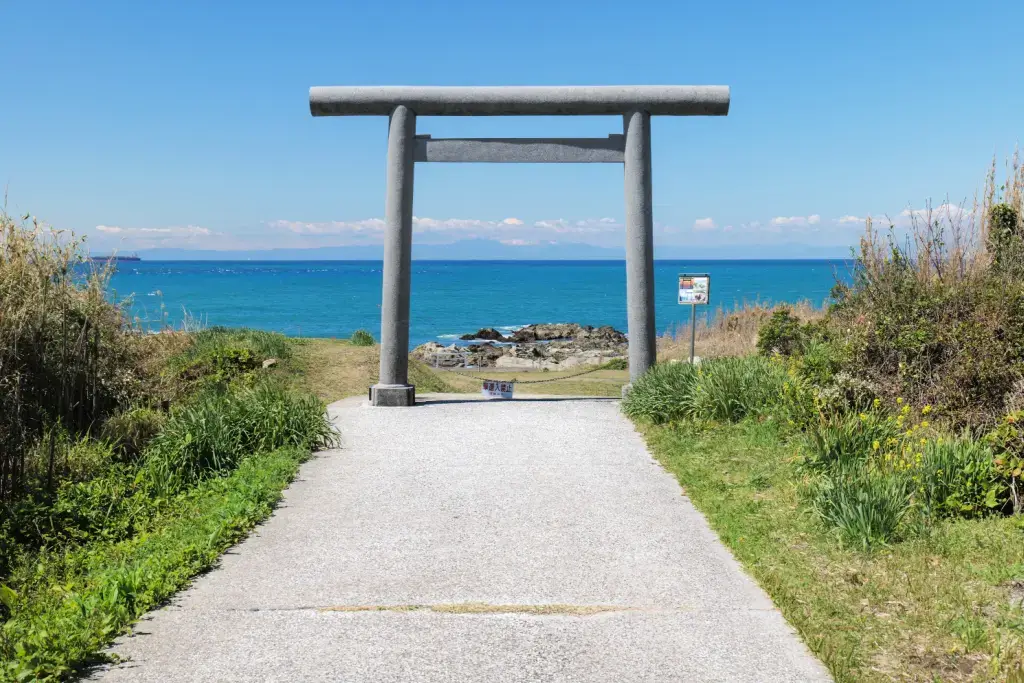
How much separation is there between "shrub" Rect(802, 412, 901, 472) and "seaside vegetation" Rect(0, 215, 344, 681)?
468 centimetres

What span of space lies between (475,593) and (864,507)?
9.25 ft

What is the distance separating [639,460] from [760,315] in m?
16.2

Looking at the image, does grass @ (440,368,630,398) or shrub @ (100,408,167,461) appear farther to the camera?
grass @ (440,368,630,398)

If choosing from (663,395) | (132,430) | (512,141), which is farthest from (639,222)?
(132,430)

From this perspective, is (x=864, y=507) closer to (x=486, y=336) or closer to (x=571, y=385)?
(x=571, y=385)

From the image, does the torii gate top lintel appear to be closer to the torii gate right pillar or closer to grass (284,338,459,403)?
the torii gate right pillar

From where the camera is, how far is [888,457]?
7.44m

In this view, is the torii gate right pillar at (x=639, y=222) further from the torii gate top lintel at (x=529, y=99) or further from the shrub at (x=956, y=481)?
the shrub at (x=956, y=481)

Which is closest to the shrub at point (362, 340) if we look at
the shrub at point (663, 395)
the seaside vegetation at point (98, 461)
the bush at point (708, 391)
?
the seaside vegetation at point (98, 461)

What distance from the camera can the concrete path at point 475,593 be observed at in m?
4.69

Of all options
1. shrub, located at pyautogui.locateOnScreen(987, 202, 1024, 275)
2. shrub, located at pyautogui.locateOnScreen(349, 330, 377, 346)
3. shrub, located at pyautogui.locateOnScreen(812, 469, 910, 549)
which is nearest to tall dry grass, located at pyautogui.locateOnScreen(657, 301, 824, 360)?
shrub, located at pyautogui.locateOnScreen(349, 330, 377, 346)

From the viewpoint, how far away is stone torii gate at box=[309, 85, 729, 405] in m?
13.4

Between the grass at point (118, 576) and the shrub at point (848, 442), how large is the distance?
15.3 ft

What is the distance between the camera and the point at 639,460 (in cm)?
984
